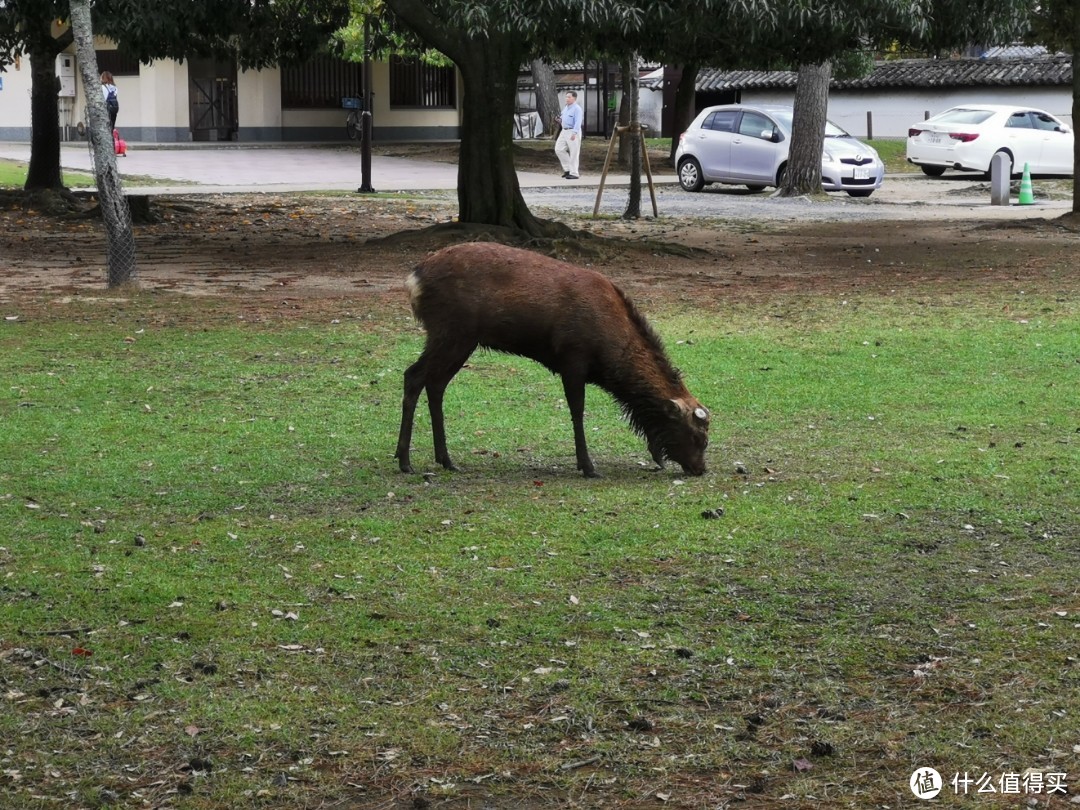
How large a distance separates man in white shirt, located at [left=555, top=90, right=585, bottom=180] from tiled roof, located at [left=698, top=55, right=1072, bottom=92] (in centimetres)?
852

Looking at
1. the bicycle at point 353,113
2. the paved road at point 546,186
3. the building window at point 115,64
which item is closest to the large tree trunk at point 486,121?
the paved road at point 546,186

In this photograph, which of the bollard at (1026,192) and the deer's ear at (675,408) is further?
the bollard at (1026,192)

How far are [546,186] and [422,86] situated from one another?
19.5 m

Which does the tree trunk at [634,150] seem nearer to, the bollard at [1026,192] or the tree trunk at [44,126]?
the bollard at [1026,192]

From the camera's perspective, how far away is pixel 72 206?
869 inches

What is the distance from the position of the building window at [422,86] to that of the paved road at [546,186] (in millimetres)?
6612

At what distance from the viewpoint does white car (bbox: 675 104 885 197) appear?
1111 inches

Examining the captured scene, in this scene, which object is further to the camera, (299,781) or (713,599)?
(713,599)

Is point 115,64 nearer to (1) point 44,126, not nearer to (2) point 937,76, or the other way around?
(1) point 44,126

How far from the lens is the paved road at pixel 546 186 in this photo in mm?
24594

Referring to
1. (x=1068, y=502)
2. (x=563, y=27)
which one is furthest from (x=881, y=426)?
(x=563, y=27)

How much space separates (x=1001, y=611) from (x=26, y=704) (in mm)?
3443

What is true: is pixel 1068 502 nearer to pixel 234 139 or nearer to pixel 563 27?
pixel 563 27

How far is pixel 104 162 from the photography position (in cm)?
1368
